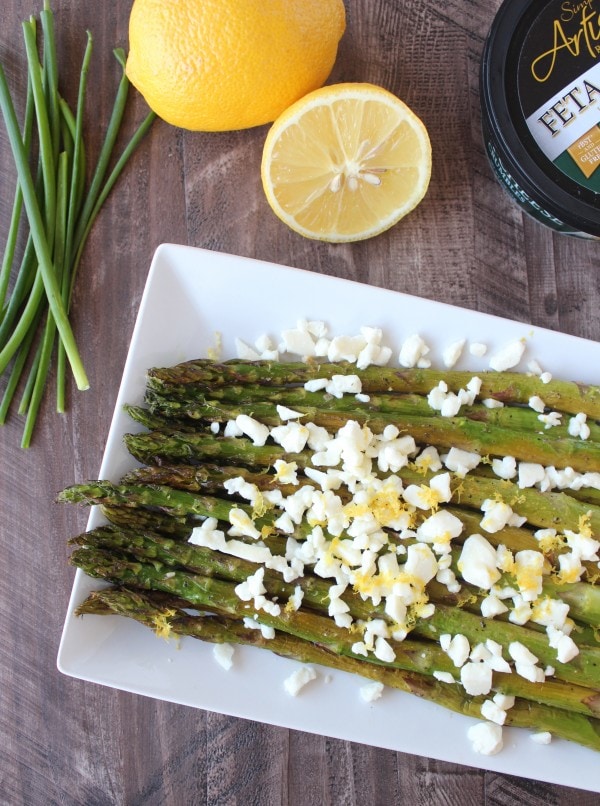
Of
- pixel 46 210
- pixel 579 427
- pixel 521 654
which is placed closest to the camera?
pixel 521 654

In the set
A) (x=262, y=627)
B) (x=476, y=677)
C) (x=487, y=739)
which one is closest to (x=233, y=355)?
(x=262, y=627)

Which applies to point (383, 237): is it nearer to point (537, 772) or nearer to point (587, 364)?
point (587, 364)

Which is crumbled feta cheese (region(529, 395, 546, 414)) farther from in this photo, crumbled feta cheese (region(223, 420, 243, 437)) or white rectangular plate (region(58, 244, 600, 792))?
crumbled feta cheese (region(223, 420, 243, 437))

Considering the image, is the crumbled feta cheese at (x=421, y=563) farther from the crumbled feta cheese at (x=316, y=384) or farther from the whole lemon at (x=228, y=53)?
the whole lemon at (x=228, y=53)

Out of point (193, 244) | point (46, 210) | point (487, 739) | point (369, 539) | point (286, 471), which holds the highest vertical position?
point (46, 210)

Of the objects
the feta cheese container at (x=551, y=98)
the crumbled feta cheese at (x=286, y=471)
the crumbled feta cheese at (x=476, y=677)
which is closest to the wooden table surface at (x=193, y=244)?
the feta cheese container at (x=551, y=98)

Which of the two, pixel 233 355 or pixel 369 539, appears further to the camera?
pixel 233 355

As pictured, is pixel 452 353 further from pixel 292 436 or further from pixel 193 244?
pixel 193 244
